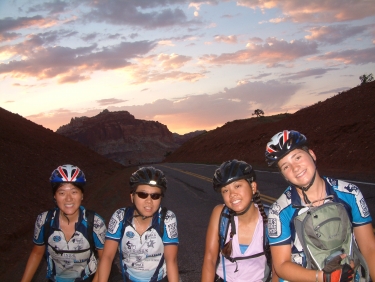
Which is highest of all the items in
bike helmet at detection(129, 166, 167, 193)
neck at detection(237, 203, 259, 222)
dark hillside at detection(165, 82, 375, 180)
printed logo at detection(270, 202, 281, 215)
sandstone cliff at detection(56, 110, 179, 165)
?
sandstone cliff at detection(56, 110, 179, 165)

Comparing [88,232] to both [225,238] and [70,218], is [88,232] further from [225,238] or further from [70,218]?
[225,238]

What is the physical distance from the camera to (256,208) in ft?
11.6

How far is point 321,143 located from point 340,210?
989 inches

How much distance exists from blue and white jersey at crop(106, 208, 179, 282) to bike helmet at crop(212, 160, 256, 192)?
2.08 feet

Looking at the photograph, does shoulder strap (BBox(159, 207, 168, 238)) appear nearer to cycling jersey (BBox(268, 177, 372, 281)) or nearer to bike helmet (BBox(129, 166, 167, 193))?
bike helmet (BBox(129, 166, 167, 193))

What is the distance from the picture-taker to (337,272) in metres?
2.53

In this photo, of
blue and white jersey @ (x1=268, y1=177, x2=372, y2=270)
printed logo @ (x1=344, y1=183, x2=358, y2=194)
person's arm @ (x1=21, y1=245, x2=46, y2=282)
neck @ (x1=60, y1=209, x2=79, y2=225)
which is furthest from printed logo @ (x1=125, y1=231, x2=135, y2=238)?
printed logo @ (x1=344, y1=183, x2=358, y2=194)

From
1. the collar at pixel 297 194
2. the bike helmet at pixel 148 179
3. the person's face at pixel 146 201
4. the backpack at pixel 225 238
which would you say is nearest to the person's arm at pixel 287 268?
the backpack at pixel 225 238

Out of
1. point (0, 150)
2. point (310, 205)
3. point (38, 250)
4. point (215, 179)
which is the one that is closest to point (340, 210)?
point (310, 205)

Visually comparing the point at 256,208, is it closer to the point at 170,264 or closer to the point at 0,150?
the point at 170,264

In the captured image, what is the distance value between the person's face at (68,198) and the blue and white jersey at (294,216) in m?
2.05

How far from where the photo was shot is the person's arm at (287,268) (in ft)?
8.93

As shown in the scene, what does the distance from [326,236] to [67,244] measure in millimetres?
2506

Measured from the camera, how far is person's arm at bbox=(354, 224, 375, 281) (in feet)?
9.61
